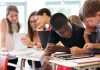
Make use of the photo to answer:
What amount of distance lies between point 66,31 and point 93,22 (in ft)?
0.74

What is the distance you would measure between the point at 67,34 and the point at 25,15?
292 cm

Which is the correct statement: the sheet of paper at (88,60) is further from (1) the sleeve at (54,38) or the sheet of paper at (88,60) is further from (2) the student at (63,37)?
(1) the sleeve at (54,38)

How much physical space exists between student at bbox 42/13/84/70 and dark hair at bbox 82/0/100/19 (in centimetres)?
16

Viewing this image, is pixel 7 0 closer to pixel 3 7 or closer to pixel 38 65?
pixel 3 7

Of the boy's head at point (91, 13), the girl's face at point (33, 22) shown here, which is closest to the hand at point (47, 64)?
the boy's head at point (91, 13)

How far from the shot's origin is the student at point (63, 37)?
5.53 ft

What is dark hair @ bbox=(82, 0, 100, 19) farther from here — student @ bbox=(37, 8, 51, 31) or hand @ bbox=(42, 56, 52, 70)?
student @ bbox=(37, 8, 51, 31)

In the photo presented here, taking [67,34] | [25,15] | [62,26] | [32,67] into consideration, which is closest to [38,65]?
[32,67]

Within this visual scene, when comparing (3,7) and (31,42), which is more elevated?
(3,7)

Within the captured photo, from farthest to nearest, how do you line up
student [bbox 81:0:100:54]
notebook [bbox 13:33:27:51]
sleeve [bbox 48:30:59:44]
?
notebook [bbox 13:33:27:51] → sleeve [bbox 48:30:59:44] → student [bbox 81:0:100:54]

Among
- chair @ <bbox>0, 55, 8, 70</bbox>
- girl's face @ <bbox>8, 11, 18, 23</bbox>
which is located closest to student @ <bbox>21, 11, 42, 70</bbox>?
girl's face @ <bbox>8, 11, 18, 23</bbox>

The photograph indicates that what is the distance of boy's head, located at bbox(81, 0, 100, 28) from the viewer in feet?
5.41

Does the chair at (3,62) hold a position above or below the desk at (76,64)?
below

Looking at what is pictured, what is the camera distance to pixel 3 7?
4496mm
